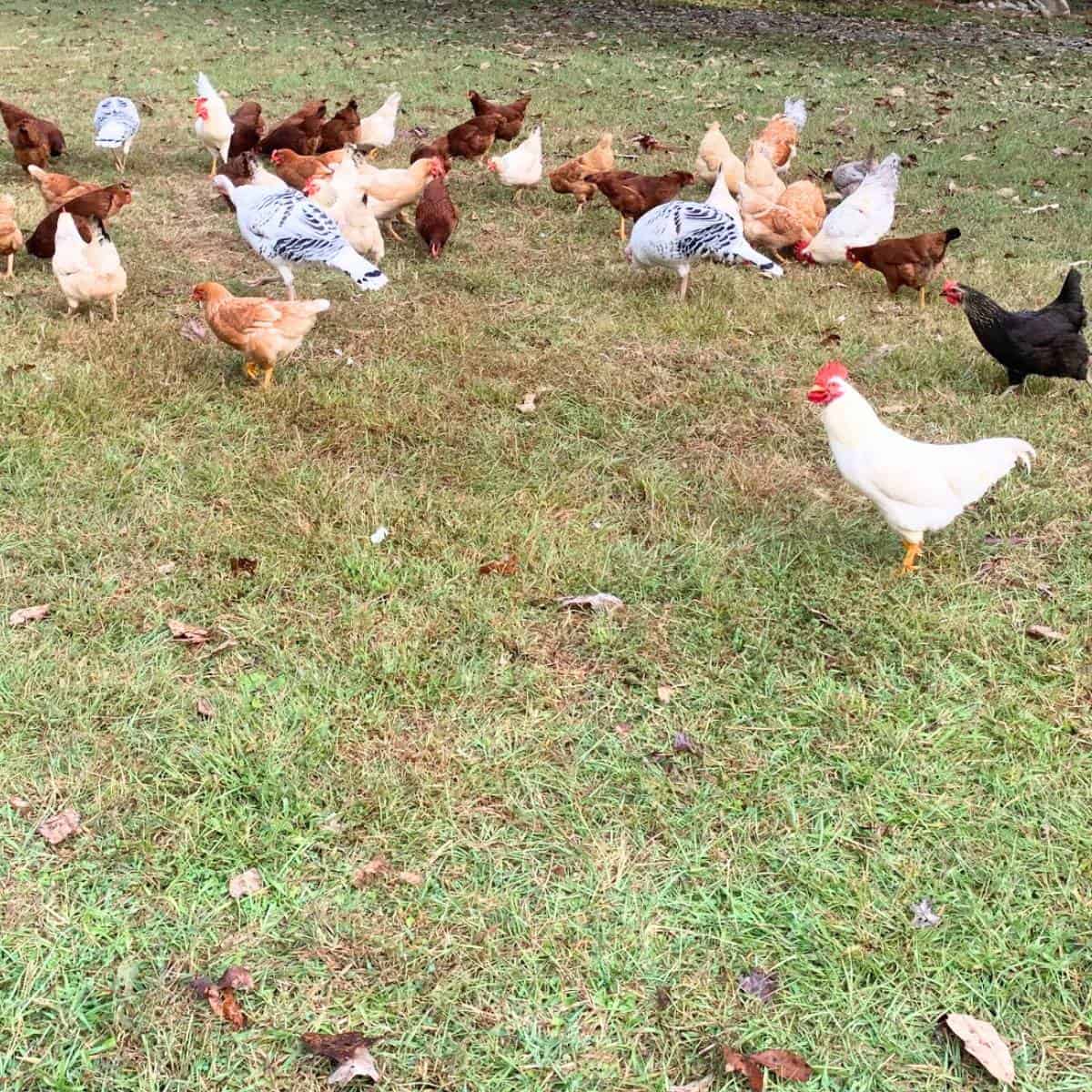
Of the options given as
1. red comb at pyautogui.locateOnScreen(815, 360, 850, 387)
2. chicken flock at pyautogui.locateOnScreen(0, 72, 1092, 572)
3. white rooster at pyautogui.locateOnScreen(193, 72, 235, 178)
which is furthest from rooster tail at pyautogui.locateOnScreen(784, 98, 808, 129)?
red comb at pyautogui.locateOnScreen(815, 360, 850, 387)

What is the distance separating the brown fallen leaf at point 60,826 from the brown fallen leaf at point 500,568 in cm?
168

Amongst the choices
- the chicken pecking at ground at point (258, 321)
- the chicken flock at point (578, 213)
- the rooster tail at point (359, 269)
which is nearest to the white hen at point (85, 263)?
the chicken flock at point (578, 213)

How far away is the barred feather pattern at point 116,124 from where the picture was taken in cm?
842

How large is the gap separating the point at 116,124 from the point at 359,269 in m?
4.41

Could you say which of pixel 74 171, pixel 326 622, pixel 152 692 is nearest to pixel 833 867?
pixel 326 622

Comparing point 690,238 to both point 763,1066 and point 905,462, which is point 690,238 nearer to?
point 905,462

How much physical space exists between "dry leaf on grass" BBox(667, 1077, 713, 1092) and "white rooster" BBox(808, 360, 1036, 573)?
2.16 metres

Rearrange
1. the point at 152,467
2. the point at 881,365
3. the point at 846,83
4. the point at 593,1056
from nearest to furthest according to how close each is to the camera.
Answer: the point at 593,1056
the point at 152,467
the point at 881,365
the point at 846,83

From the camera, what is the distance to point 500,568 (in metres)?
3.87

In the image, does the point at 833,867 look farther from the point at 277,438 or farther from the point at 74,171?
the point at 74,171

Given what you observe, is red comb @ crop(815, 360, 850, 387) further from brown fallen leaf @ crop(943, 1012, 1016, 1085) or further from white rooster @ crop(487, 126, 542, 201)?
white rooster @ crop(487, 126, 542, 201)

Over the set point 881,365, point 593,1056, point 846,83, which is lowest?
point 593,1056

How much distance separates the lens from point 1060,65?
14.5 m

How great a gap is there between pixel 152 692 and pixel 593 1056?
6.17 feet
